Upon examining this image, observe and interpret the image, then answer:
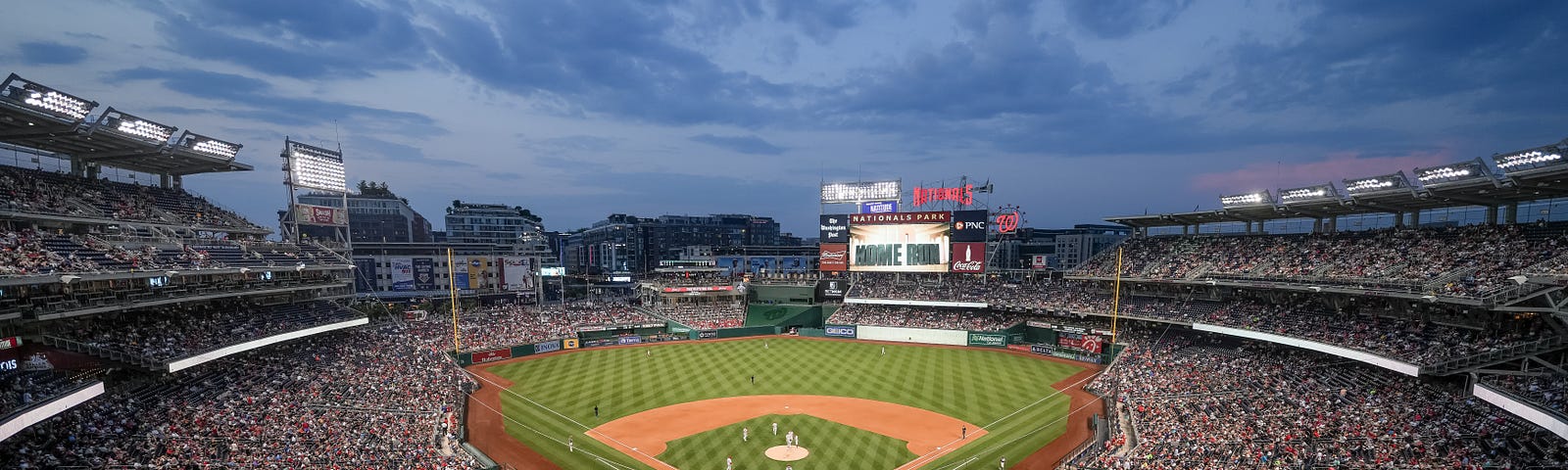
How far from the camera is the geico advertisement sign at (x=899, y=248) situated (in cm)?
5219

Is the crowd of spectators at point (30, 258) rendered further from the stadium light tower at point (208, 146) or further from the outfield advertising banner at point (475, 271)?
the outfield advertising banner at point (475, 271)

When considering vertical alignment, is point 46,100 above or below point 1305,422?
above

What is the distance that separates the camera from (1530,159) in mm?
22047

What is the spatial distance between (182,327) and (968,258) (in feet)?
165

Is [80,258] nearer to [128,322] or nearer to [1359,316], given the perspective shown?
[128,322]

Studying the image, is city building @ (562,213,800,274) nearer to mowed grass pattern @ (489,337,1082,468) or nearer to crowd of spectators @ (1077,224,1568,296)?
mowed grass pattern @ (489,337,1082,468)

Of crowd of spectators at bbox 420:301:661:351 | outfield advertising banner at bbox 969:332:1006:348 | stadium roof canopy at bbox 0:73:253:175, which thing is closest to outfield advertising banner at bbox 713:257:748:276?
crowd of spectators at bbox 420:301:661:351

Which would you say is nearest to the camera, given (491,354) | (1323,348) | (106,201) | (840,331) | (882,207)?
(1323,348)

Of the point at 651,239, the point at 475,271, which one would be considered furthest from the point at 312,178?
the point at 651,239

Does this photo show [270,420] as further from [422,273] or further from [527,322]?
[422,273]

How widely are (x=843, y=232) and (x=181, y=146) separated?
149 ft

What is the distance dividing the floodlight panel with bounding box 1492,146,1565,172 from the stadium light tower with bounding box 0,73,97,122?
5608 cm

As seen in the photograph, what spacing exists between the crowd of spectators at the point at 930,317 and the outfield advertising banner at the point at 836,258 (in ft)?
13.3

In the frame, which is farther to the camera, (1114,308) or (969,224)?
(969,224)
